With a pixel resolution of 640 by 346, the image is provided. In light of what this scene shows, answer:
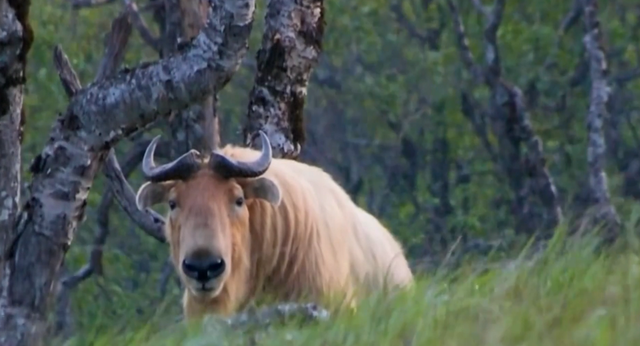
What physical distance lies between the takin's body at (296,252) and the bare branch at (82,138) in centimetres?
74

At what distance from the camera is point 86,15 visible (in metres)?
16.0

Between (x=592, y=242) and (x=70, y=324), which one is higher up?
(x=592, y=242)

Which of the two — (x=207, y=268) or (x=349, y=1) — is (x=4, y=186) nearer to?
(x=207, y=268)

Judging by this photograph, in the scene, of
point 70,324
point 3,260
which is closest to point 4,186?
point 3,260

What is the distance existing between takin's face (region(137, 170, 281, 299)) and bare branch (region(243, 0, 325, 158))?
0.99 m

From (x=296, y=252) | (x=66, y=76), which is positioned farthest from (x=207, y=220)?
(x=66, y=76)

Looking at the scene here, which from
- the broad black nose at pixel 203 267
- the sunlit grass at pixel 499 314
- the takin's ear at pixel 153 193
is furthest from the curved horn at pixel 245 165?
the sunlit grass at pixel 499 314

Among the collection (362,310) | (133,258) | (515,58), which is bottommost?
(133,258)

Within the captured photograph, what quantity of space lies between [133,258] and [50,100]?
2222 mm

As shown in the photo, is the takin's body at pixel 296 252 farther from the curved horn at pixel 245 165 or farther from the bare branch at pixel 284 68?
the bare branch at pixel 284 68

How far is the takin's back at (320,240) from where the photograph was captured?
24.0 ft

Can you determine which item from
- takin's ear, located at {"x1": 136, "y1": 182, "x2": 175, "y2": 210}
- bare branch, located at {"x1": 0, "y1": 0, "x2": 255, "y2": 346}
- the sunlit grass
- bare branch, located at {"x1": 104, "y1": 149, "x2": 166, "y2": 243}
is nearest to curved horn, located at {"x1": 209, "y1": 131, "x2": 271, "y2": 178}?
takin's ear, located at {"x1": 136, "y1": 182, "x2": 175, "y2": 210}

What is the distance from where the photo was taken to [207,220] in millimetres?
7062

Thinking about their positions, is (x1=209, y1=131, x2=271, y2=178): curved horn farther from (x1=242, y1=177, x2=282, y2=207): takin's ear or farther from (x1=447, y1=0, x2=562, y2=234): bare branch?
(x1=447, y1=0, x2=562, y2=234): bare branch
